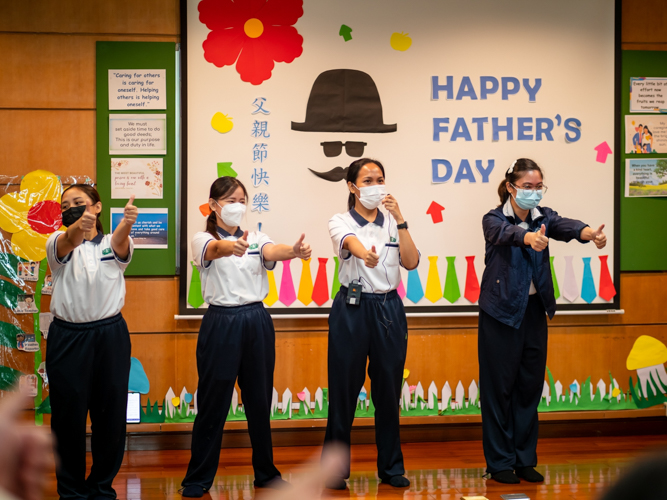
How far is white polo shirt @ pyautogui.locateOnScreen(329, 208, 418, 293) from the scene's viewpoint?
10.6 ft

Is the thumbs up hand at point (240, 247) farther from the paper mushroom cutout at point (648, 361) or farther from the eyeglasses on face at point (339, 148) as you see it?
the paper mushroom cutout at point (648, 361)

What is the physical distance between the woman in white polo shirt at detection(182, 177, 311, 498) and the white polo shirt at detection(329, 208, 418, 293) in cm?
28

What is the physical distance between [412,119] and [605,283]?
1.74 metres

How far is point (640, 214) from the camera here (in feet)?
14.2

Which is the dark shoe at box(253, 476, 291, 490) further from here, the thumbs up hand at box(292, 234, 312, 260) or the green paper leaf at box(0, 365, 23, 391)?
the green paper leaf at box(0, 365, 23, 391)

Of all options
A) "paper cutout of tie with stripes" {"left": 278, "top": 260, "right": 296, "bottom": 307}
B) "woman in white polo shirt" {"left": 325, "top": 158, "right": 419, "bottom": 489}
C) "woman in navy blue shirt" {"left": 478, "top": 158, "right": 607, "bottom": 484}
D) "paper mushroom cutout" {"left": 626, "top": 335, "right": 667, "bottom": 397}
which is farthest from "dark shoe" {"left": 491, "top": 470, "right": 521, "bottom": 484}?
"paper cutout of tie with stripes" {"left": 278, "top": 260, "right": 296, "bottom": 307}

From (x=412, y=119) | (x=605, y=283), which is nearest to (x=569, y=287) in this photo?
(x=605, y=283)

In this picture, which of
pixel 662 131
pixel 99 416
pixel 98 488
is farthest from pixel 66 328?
pixel 662 131

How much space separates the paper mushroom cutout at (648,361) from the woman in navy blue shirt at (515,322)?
52.2 inches

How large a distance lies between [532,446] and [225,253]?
1.97m

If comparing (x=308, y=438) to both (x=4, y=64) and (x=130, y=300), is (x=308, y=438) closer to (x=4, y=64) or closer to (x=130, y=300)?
(x=130, y=300)

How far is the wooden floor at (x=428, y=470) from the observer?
3.23m

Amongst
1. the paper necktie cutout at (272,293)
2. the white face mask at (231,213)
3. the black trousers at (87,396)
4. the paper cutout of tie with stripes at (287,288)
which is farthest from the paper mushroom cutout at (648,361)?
the black trousers at (87,396)

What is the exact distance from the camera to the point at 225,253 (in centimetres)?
303
